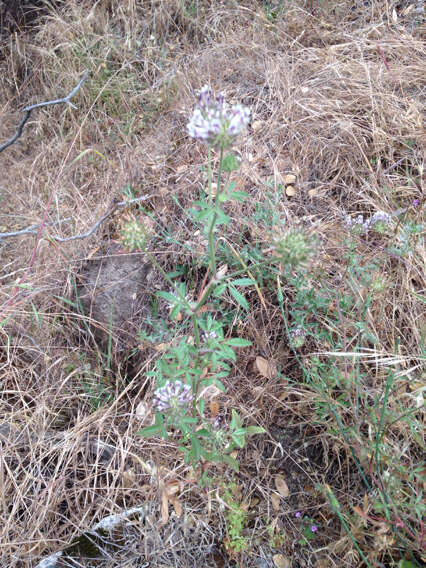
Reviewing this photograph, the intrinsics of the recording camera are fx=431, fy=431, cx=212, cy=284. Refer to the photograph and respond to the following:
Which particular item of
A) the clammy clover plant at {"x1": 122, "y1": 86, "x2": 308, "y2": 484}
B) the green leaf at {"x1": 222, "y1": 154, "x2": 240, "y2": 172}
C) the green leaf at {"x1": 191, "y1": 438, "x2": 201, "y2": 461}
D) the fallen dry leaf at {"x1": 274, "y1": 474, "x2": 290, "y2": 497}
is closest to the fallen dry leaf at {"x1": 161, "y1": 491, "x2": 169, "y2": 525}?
the clammy clover plant at {"x1": 122, "y1": 86, "x2": 308, "y2": 484}

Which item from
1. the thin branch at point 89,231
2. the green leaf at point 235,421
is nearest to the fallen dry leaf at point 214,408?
the green leaf at point 235,421

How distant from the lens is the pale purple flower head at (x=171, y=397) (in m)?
1.63

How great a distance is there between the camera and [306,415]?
2031 millimetres

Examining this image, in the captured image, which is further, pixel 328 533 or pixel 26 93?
pixel 26 93

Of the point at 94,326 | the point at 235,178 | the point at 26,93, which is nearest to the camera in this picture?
the point at 94,326

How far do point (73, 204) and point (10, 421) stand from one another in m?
1.67

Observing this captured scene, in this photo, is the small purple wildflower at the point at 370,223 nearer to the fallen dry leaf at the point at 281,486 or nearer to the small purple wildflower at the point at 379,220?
the small purple wildflower at the point at 379,220

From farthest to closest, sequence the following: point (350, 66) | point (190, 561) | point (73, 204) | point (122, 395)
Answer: point (73, 204)
point (350, 66)
point (122, 395)
point (190, 561)

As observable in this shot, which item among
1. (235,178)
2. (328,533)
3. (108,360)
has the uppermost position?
(235,178)

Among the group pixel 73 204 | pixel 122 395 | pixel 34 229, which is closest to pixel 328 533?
pixel 122 395

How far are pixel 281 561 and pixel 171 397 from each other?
834 millimetres

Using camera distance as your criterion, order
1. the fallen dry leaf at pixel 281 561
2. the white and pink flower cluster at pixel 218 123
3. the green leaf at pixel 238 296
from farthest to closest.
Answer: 1. the fallen dry leaf at pixel 281 561
2. the green leaf at pixel 238 296
3. the white and pink flower cluster at pixel 218 123

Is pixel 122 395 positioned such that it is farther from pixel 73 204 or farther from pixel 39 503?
pixel 73 204

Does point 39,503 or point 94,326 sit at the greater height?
point 94,326
